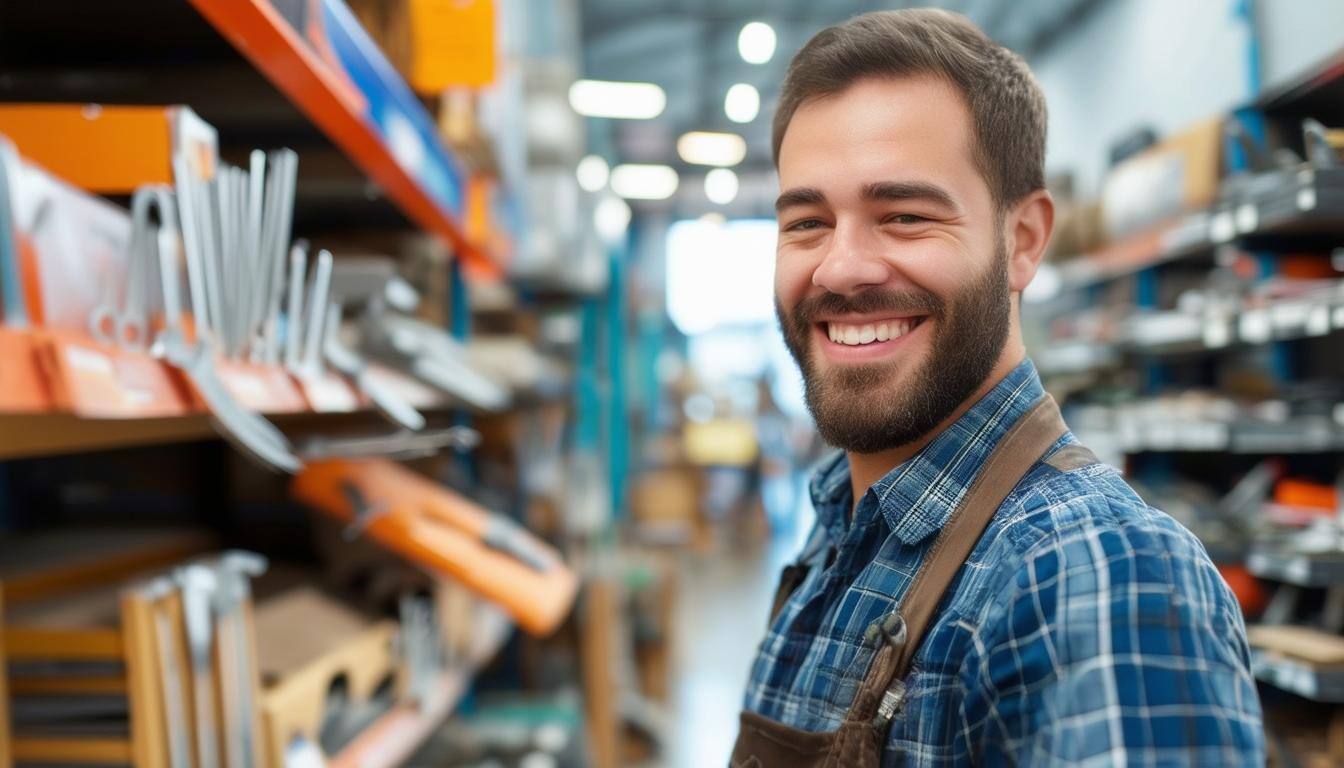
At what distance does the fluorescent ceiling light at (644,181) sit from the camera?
14852 millimetres

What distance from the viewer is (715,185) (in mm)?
15539

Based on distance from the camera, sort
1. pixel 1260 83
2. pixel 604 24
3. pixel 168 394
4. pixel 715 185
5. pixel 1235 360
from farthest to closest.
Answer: pixel 715 185
pixel 604 24
pixel 1260 83
pixel 1235 360
pixel 168 394

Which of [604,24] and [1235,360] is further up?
[604,24]

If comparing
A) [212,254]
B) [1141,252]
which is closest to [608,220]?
[1141,252]

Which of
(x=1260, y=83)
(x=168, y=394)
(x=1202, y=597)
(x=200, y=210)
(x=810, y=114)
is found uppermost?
(x=1260, y=83)

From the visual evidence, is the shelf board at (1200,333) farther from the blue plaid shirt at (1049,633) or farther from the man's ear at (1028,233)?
the blue plaid shirt at (1049,633)

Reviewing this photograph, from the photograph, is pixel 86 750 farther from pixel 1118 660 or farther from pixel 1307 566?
pixel 1307 566

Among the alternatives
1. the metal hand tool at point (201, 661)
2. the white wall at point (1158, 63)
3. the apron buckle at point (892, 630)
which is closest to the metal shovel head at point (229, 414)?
the metal hand tool at point (201, 661)

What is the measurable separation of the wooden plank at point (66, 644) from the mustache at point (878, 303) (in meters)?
0.88

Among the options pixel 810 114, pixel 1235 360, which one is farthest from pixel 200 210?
pixel 1235 360

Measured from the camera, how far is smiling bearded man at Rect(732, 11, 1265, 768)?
0.76 metres

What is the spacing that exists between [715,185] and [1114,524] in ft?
49.4

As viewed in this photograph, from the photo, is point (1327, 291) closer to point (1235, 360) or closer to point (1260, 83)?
point (1235, 360)

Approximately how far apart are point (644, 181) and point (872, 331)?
14525 millimetres
